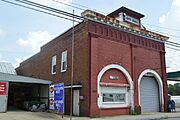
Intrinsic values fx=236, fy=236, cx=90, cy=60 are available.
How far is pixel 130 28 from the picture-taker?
2333cm

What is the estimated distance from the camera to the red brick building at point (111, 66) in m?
19.9

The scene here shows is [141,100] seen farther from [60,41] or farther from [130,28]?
[60,41]

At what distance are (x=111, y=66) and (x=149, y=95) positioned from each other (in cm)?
644

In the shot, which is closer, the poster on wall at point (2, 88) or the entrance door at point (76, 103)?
the poster on wall at point (2, 88)

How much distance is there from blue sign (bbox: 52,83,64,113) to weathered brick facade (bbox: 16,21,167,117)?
2.18 m

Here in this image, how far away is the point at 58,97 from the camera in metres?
18.4

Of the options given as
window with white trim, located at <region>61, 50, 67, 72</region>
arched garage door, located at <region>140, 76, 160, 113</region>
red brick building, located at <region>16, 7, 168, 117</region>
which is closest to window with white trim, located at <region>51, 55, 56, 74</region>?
red brick building, located at <region>16, 7, 168, 117</region>

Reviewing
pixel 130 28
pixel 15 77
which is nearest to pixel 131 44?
pixel 130 28

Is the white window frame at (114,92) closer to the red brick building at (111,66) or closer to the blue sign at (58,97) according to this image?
the red brick building at (111,66)

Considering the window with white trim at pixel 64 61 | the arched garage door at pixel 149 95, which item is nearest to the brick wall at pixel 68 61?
the window with white trim at pixel 64 61

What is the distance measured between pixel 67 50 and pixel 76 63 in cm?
268

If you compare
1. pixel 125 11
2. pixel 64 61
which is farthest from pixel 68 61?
pixel 125 11

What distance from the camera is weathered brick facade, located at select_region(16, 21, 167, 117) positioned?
19578 mm

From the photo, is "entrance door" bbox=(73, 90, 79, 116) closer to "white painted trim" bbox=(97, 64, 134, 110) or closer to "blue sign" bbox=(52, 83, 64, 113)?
"white painted trim" bbox=(97, 64, 134, 110)
